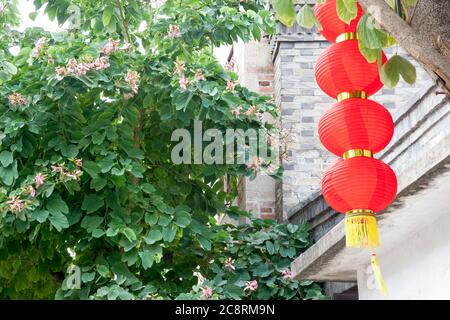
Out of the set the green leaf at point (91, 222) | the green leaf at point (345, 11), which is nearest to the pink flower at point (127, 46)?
the green leaf at point (91, 222)

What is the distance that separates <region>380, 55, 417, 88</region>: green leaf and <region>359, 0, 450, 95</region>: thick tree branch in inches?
17.5

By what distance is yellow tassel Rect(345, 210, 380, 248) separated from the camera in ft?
13.9

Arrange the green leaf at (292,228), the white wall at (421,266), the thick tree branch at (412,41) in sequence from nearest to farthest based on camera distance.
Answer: the thick tree branch at (412,41), the white wall at (421,266), the green leaf at (292,228)

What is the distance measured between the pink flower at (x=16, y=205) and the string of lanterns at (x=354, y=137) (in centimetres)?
231

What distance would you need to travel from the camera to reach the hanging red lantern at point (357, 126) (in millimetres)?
4293

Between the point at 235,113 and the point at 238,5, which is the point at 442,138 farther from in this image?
the point at 238,5

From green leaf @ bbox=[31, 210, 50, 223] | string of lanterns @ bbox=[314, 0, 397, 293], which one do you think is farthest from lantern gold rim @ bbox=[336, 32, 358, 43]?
green leaf @ bbox=[31, 210, 50, 223]

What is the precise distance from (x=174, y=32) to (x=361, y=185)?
2772 millimetres

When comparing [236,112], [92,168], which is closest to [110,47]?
[92,168]

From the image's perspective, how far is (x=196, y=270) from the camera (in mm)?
7059

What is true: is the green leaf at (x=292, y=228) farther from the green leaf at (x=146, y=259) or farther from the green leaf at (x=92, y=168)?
the green leaf at (x=92, y=168)

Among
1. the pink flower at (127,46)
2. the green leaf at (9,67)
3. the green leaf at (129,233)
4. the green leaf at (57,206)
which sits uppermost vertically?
the pink flower at (127,46)

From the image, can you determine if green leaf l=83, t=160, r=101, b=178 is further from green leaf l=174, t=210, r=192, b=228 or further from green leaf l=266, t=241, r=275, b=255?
green leaf l=266, t=241, r=275, b=255
